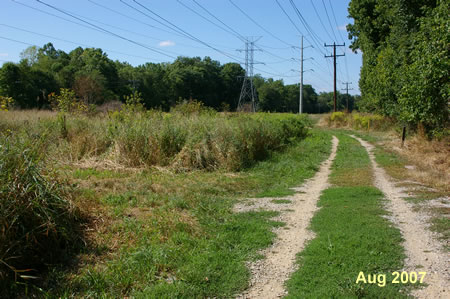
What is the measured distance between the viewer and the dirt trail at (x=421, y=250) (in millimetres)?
4344

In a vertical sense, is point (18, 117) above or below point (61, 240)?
above

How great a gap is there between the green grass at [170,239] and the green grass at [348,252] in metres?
0.81

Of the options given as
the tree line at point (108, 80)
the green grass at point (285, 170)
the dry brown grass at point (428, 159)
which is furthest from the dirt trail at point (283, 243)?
the tree line at point (108, 80)

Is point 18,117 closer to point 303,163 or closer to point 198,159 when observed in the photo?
point 198,159

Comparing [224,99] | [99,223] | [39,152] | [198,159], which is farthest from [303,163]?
[224,99]

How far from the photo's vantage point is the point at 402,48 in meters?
21.2

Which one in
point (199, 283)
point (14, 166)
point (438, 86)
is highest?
point (438, 86)

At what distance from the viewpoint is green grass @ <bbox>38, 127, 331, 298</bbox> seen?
14.8ft

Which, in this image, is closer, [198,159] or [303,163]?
[198,159]

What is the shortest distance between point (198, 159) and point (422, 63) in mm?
8943

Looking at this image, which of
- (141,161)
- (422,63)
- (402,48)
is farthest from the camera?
(402,48)
